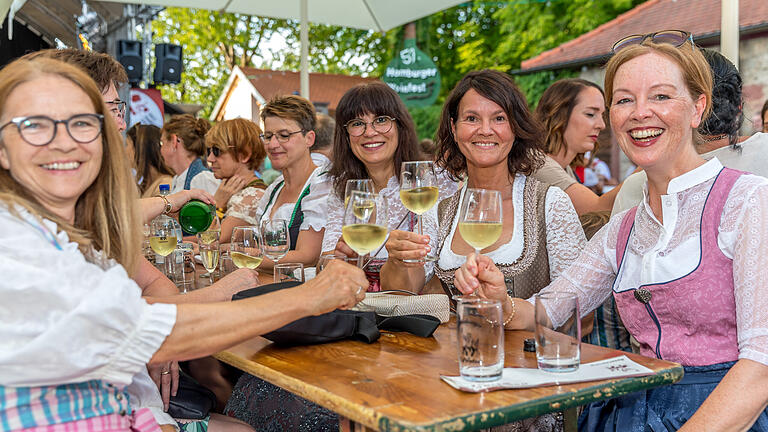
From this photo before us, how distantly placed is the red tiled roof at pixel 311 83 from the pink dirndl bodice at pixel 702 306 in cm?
2308

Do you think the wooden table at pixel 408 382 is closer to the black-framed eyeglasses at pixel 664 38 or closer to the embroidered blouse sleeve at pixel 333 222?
the black-framed eyeglasses at pixel 664 38

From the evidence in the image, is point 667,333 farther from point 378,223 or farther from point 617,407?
point 378,223

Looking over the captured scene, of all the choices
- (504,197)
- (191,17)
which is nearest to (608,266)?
(504,197)

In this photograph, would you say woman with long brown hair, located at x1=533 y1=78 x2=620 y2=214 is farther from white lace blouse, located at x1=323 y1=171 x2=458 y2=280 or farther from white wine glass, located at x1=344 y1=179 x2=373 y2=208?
white wine glass, located at x1=344 y1=179 x2=373 y2=208

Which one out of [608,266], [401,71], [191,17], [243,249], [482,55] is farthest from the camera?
[191,17]

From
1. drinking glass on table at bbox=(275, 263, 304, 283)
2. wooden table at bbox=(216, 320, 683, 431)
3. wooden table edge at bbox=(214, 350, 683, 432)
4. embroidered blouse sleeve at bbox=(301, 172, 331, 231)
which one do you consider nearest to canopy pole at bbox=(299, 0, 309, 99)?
embroidered blouse sleeve at bbox=(301, 172, 331, 231)

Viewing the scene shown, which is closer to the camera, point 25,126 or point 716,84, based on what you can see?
point 25,126

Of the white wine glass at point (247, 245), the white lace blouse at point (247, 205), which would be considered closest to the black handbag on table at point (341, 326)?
the white wine glass at point (247, 245)

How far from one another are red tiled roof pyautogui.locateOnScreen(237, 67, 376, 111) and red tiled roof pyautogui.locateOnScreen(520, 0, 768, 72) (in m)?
10.4

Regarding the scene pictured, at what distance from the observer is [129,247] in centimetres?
179

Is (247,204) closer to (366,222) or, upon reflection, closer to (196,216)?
(196,216)

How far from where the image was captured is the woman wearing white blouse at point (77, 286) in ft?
4.41

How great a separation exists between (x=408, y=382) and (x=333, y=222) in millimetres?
2041

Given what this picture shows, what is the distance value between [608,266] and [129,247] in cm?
152
